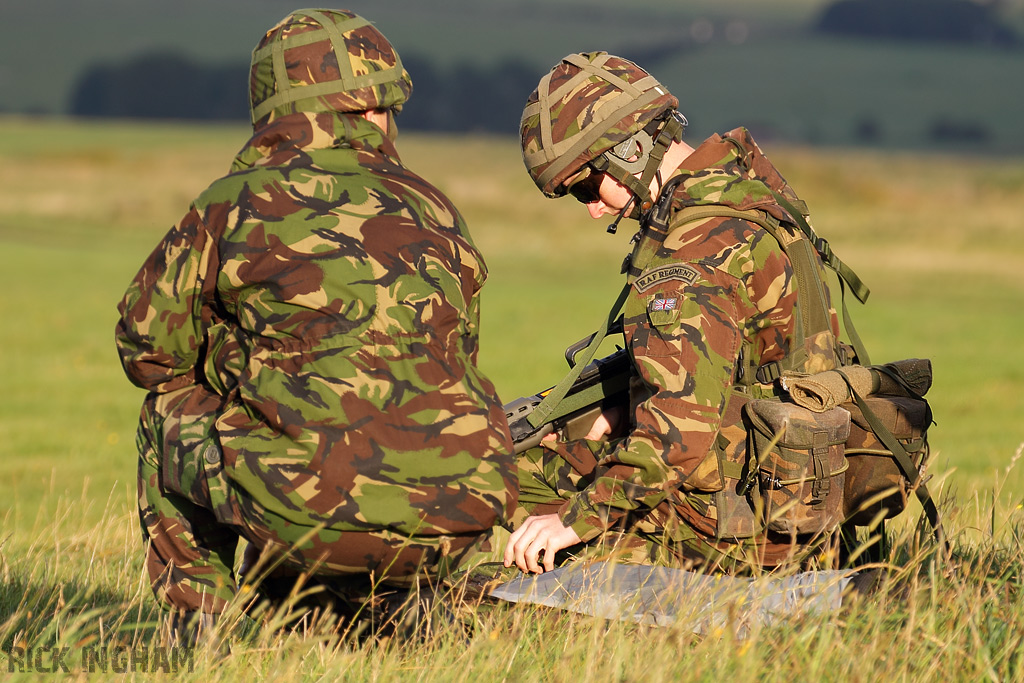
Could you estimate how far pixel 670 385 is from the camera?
3.82 meters

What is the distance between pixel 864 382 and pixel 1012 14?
21103 cm

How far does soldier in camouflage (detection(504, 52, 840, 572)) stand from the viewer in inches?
152

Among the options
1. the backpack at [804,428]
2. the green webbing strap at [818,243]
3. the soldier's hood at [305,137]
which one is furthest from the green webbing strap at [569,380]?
the soldier's hood at [305,137]

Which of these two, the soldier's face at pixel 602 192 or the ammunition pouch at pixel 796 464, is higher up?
the soldier's face at pixel 602 192

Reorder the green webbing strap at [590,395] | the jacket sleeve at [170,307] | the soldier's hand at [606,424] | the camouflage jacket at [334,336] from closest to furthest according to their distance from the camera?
the camouflage jacket at [334,336], the jacket sleeve at [170,307], the green webbing strap at [590,395], the soldier's hand at [606,424]

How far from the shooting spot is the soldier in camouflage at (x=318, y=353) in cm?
357

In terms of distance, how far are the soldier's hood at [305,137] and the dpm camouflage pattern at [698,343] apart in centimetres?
109

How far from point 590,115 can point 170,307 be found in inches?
64.9

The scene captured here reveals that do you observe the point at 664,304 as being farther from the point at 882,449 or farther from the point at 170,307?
the point at 170,307

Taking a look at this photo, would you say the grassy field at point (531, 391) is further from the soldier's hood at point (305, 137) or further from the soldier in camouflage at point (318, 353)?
the soldier's hood at point (305, 137)

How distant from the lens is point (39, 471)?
9648 mm

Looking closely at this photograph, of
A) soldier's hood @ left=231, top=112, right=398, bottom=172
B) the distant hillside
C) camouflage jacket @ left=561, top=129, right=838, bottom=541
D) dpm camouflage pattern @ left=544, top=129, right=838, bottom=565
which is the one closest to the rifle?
dpm camouflage pattern @ left=544, top=129, right=838, bottom=565

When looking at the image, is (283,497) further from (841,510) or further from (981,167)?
(981,167)

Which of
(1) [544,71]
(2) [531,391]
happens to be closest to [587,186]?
(2) [531,391]
